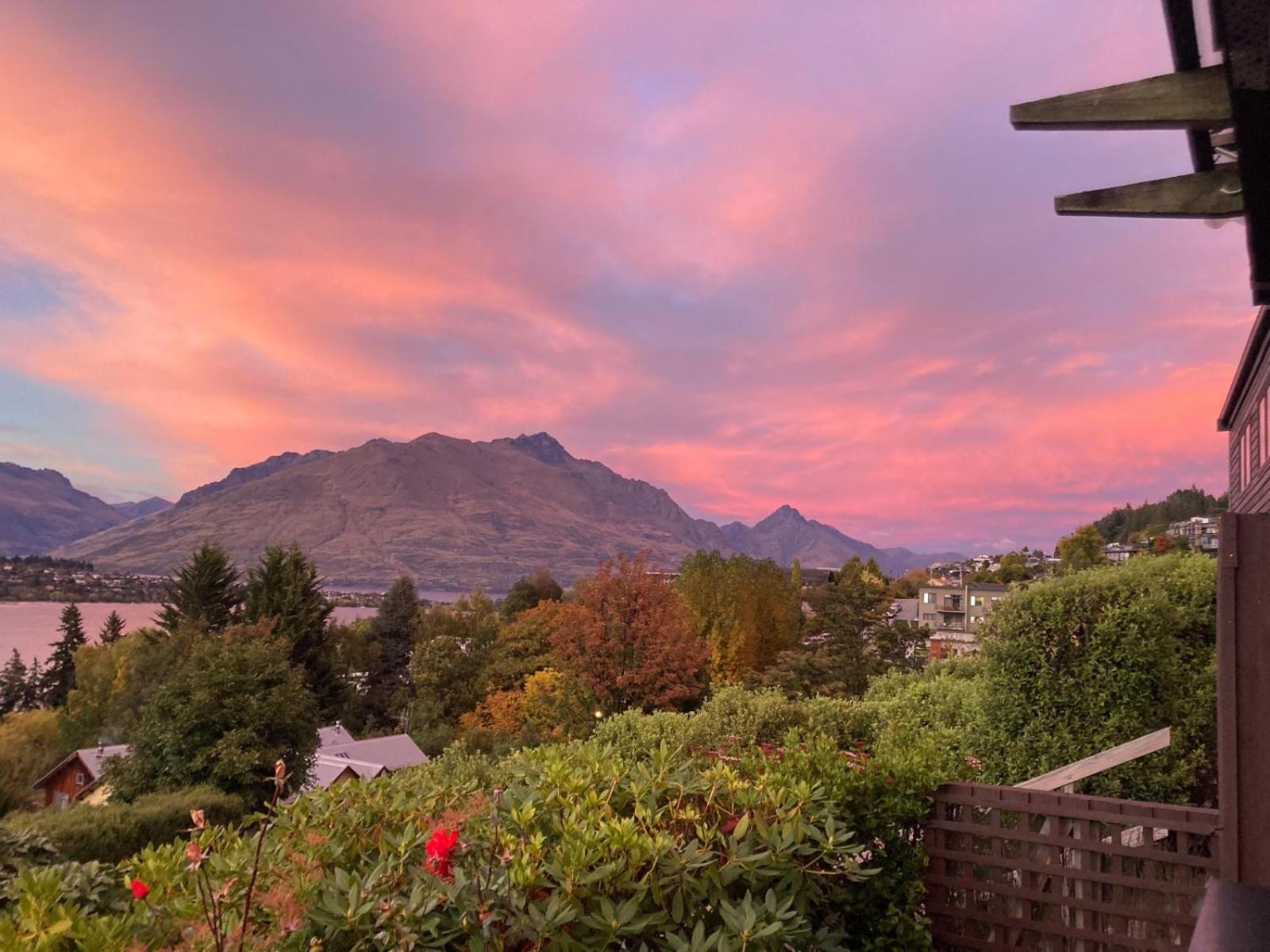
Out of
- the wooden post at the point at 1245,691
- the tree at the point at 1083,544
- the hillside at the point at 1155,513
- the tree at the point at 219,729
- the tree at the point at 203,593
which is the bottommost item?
the tree at the point at 219,729

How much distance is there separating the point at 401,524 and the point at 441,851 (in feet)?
470

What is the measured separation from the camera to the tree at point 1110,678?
5.11 m

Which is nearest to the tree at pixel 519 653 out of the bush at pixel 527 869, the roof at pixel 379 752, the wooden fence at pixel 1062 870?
the roof at pixel 379 752

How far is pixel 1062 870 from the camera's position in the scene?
3.36m

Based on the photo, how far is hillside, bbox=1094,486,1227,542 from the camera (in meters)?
53.5

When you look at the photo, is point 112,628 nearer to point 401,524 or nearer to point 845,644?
point 845,644

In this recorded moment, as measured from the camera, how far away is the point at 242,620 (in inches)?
1206

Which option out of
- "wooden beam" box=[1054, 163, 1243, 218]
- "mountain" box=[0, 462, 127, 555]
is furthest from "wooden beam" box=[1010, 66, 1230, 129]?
"mountain" box=[0, 462, 127, 555]

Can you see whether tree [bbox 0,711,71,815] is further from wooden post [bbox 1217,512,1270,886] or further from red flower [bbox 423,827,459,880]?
wooden post [bbox 1217,512,1270,886]

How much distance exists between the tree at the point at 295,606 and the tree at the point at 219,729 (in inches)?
399

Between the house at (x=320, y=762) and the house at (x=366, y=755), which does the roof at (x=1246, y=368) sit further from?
the house at (x=366, y=755)

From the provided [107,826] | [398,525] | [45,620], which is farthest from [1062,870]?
[398,525]

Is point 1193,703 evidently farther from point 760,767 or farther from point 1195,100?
point 1195,100

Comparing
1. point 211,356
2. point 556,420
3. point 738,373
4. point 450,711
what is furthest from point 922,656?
point 556,420
